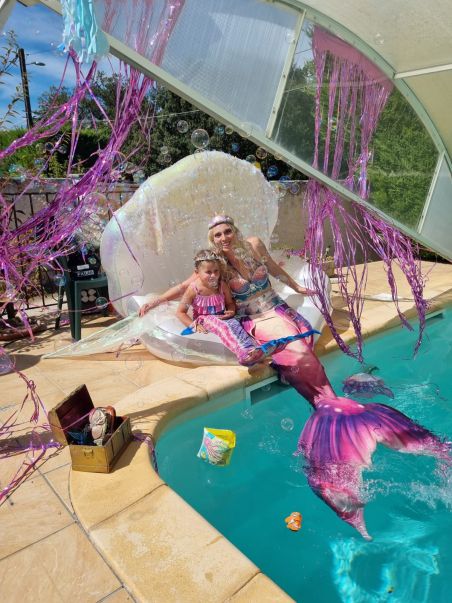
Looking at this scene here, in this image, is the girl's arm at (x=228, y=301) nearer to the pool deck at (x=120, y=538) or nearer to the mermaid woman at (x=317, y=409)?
the mermaid woman at (x=317, y=409)

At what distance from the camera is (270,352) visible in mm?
3521

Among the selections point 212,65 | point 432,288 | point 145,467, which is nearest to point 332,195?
point 212,65

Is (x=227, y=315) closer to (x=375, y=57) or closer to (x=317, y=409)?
(x=317, y=409)

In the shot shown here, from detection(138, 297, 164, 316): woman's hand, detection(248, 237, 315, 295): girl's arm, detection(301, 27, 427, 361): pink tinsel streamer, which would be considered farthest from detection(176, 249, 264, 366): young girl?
detection(301, 27, 427, 361): pink tinsel streamer

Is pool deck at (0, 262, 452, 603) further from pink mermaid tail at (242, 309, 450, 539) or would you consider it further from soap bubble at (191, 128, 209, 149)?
soap bubble at (191, 128, 209, 149)

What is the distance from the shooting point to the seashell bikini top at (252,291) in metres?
3.87

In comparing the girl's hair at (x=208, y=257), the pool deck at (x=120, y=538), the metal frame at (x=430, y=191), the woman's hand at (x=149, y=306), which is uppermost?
the metal frame at (x=430, y=191)

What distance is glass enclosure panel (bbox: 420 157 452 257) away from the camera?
5812mm

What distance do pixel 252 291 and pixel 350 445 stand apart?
1617 mm

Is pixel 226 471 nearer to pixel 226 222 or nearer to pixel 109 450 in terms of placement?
pixel 109 450

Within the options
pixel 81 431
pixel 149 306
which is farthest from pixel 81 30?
pixel 149 306

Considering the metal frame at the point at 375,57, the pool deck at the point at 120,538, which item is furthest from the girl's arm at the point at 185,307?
the metal frame at the point at 375,57

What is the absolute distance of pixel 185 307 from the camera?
13.0 ft

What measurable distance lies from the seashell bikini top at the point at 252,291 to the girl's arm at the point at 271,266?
168 mm
